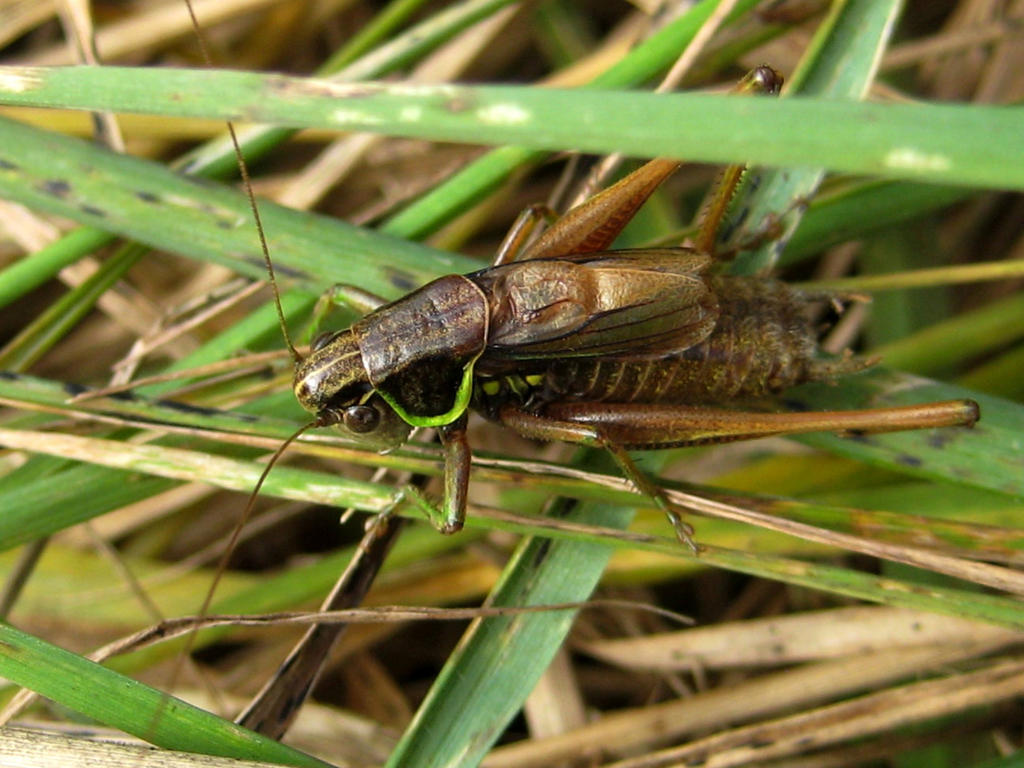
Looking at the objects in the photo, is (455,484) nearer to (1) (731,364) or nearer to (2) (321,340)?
(2) (321,340)

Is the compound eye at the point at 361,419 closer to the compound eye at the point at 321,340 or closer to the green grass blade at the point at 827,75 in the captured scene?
the compound eye at the point at 321,340

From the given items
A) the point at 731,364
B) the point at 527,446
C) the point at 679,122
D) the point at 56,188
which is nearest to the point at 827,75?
the point at 731,364

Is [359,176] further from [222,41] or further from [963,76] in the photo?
[963,76]

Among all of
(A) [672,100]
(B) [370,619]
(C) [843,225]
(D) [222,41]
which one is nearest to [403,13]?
(D) [222,41]

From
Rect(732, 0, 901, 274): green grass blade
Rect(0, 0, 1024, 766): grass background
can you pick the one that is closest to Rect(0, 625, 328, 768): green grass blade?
Rect(0, 0, 1024, 766): grass background

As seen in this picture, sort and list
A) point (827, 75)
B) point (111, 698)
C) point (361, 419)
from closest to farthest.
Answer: point (111, 698)
point (361, 419)
point (827, 75)

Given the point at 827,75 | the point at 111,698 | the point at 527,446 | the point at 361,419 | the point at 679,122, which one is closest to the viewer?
the point at 679,122

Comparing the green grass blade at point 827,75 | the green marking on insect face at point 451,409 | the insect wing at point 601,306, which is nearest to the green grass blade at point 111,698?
the green marking on insect face at point 451,409
